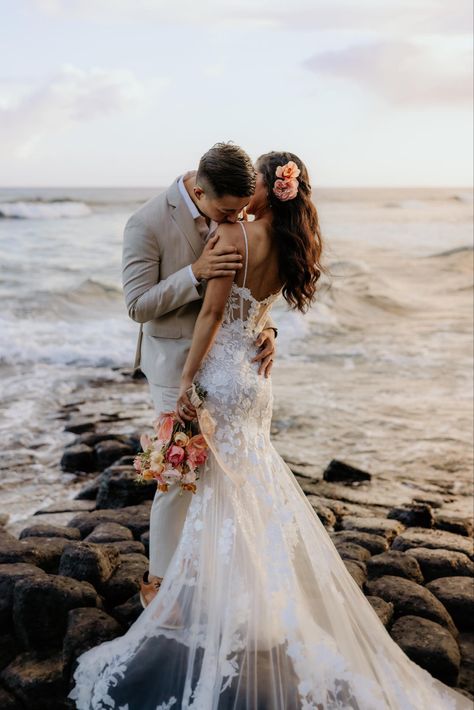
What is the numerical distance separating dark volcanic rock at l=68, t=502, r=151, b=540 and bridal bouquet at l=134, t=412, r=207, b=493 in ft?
7.13

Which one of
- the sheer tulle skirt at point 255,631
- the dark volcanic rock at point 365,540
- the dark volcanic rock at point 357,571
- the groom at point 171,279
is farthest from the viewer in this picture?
the dark volcanic rock at point 365,540

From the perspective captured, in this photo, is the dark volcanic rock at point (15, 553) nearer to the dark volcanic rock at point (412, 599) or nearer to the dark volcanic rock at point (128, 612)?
the dark volcanic rock at point (128, 612)

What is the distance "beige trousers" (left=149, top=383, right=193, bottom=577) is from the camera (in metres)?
3.81

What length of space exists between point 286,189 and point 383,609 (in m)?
2.29

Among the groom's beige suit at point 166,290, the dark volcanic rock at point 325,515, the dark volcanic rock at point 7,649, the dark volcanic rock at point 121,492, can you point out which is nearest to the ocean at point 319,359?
the dark volcanic rock at point 121,492

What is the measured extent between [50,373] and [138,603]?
26.8 ft

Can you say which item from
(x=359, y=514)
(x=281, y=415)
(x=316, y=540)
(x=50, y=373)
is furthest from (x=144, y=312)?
(x=50, y=373)

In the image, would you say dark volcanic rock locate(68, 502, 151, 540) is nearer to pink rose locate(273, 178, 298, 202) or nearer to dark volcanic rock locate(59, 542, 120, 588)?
dark volcanic rock locate(59, 542, 120, 588)

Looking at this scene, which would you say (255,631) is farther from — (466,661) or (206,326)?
(466,661)

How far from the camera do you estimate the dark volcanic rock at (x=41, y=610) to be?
3.96m

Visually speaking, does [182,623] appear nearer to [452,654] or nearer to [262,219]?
[452,654]

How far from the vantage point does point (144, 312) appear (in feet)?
12.1

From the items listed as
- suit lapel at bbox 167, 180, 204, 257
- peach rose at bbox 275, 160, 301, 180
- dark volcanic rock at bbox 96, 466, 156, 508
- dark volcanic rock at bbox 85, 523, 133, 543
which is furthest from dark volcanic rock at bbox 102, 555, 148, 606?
peach rose at bbox 275, 160, 301, 180

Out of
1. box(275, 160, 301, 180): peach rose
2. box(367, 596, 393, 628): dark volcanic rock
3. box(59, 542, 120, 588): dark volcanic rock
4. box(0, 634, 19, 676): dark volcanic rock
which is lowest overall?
box(367, 596, 393, 628): dark volcanic rock
